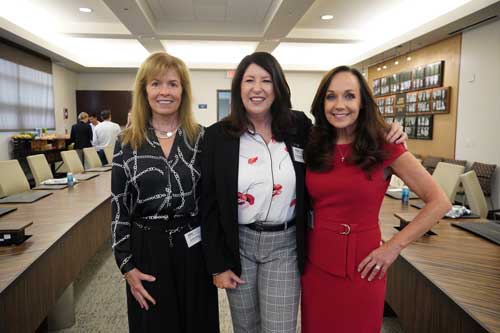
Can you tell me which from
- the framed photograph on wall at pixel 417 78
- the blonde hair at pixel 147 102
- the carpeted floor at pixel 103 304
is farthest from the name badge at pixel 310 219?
the framed photograph on wall at pixel 417 78

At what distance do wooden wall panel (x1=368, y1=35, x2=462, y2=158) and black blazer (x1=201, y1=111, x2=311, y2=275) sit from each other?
551 centimetres

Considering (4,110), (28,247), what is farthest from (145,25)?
(28,247)

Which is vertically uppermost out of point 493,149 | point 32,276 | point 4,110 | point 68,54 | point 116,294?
point 68,54

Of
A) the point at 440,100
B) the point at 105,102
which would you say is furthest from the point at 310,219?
the point at 105,102

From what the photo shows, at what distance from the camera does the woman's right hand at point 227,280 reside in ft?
4.56

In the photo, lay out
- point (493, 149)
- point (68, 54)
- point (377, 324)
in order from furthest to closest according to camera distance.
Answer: point (68, 54), point (493, 149), point (377, 324)

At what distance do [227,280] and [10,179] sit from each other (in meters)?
3.16

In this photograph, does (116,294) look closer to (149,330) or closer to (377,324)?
(149,330)

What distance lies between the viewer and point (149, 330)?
1.42 m

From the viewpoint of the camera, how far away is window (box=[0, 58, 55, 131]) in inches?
252

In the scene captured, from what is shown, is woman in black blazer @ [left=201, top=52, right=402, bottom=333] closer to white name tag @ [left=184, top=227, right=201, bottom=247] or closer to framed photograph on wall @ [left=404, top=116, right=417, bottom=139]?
white name tag @ [left=184, top=227, right=201, bottom=247]

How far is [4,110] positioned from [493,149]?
787cm

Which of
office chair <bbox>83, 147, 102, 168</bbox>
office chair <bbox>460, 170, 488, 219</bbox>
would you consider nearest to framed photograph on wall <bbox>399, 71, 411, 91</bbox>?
office chair <bbox>460, 170, 488, 219</bbox>

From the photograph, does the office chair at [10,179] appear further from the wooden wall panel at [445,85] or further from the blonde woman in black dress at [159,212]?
the wooden wall panel at [445,85]
